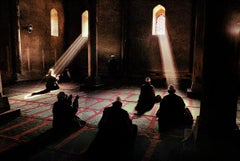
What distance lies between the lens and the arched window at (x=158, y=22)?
13.0 meters

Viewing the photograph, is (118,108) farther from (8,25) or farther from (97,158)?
(8,25)

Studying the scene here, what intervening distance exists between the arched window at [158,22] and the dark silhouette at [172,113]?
9.07 meters

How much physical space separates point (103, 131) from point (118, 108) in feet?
1.52

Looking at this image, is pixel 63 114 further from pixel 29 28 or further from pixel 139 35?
pixel 139 35

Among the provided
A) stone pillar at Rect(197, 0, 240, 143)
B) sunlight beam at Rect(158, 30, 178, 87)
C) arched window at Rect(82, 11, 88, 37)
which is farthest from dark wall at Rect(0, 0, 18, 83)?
stone pillar at Rect(197, 0, 240, 143)

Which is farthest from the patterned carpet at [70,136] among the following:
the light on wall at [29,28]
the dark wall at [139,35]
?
the light on wall at [29,28]

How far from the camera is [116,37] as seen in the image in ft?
45.4

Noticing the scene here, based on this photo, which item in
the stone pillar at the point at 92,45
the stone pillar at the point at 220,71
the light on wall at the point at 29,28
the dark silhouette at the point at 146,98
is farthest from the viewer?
the light on wall at the point at 29,28

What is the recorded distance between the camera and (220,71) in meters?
3.15

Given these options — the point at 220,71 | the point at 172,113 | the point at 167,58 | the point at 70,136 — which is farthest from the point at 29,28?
the point at 220,71

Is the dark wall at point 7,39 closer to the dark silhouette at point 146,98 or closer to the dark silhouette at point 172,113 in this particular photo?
the dark silhouette at point 146,98

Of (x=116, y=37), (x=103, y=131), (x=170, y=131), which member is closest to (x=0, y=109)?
(x=103, y=131)

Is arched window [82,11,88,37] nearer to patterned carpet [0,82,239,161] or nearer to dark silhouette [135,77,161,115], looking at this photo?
patterned carpet [0,82,239,161]

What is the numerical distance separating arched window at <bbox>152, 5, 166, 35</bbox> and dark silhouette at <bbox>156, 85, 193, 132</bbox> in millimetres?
9071
